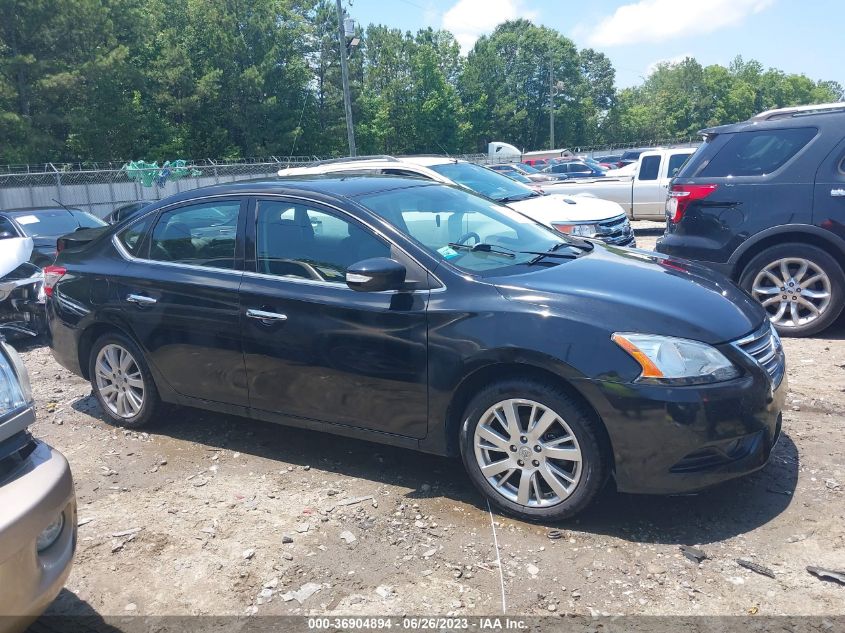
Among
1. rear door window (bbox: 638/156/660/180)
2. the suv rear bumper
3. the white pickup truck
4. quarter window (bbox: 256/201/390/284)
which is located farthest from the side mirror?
rear door window (bbox: 638/156/660/180)

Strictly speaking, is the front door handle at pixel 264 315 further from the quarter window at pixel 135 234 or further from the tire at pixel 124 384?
the quarter window at pixel 135 234

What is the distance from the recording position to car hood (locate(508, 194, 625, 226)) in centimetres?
901

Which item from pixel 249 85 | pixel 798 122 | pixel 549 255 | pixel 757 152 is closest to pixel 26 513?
pixel 549 255

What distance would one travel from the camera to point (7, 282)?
750 centimetres

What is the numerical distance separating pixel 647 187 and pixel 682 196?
319 inches

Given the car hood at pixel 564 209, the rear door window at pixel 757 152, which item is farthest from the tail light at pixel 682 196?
the car hood at pixel 564 209

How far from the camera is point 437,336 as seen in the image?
146 inches

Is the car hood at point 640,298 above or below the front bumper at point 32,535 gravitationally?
above

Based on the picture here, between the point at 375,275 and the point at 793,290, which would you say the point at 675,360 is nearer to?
the point at 375,275

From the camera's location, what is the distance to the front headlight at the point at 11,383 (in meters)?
2.54

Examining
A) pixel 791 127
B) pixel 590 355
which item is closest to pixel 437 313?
pixel 590 355

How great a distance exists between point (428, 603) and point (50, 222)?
396 inches

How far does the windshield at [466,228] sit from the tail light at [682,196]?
98.6 inches

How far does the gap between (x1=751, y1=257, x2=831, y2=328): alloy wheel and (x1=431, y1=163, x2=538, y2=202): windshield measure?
11.6ft
